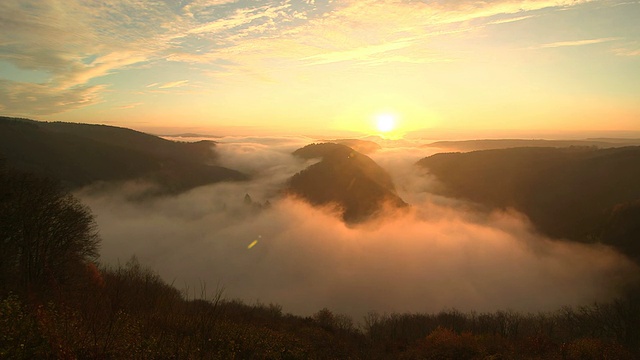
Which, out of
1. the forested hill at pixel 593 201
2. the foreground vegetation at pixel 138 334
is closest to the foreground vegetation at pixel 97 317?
the foreground vegetation at pixel 138 334

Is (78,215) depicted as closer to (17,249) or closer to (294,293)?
(17,249)

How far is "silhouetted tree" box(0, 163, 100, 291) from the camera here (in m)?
27.3

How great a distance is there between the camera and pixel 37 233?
30734 millimetres

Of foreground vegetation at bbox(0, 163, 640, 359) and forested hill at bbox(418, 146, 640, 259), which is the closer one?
foreground vegetation at bbox(0, 163, 640, 359)

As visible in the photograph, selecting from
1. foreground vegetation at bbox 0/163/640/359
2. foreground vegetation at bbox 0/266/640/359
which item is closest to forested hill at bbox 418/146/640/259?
foreground vegetation at bbox 0/163/640/359

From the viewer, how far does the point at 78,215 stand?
116ft

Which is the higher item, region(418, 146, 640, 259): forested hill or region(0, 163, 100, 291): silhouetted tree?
region(0, 163, 100, 291): silhouetted tree

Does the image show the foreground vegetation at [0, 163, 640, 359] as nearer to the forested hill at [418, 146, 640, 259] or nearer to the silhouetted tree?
the silhouetted tree

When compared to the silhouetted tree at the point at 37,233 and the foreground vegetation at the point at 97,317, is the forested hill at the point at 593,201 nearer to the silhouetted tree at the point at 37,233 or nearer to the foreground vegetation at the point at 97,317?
the foreground vegetation at the point at 97,317

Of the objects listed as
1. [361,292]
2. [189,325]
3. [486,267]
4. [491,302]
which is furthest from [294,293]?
[189,325]

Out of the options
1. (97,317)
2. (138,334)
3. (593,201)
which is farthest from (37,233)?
(593,201)

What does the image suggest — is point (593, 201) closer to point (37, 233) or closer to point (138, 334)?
point (138, 334)

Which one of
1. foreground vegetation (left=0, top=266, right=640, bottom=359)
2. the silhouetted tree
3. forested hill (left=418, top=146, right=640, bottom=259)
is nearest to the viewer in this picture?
foreground vegetation (left=0, top=266, right=640, bottom=359)

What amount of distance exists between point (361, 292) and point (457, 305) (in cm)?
4463
